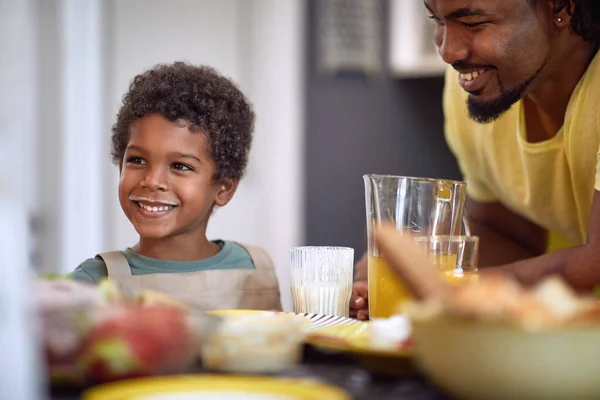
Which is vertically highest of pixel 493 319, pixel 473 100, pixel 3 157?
pixel 473 100

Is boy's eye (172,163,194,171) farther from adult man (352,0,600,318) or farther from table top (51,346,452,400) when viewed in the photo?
table top (51,346,452,400)

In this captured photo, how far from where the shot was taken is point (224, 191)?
1717 mm

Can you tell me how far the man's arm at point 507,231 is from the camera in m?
2.12

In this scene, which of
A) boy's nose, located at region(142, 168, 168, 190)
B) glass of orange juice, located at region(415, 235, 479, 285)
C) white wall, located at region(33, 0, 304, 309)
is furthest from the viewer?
white wall, located at region(33, 0, 304, 309)

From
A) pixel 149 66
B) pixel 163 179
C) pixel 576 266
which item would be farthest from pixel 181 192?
pixel 149 66

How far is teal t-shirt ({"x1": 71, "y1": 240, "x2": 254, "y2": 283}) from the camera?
1398 millimetres

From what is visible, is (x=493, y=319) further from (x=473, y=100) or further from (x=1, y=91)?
(x=473, y=100)

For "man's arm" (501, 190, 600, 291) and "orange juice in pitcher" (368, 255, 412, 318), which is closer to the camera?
"orange juice in pitcher" (368, 255, 412, 318)

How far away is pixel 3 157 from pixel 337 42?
327 centimetres

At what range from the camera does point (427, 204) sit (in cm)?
122

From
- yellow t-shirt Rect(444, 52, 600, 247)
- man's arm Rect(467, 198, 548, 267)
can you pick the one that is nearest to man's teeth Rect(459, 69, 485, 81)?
yellow t-shirt Rect(444, 52, 600, 247)

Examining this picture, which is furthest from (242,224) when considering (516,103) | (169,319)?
(169,319)

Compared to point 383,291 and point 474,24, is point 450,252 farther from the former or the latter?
point 474,24

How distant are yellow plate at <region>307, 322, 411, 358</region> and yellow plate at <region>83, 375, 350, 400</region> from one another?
0.11m
